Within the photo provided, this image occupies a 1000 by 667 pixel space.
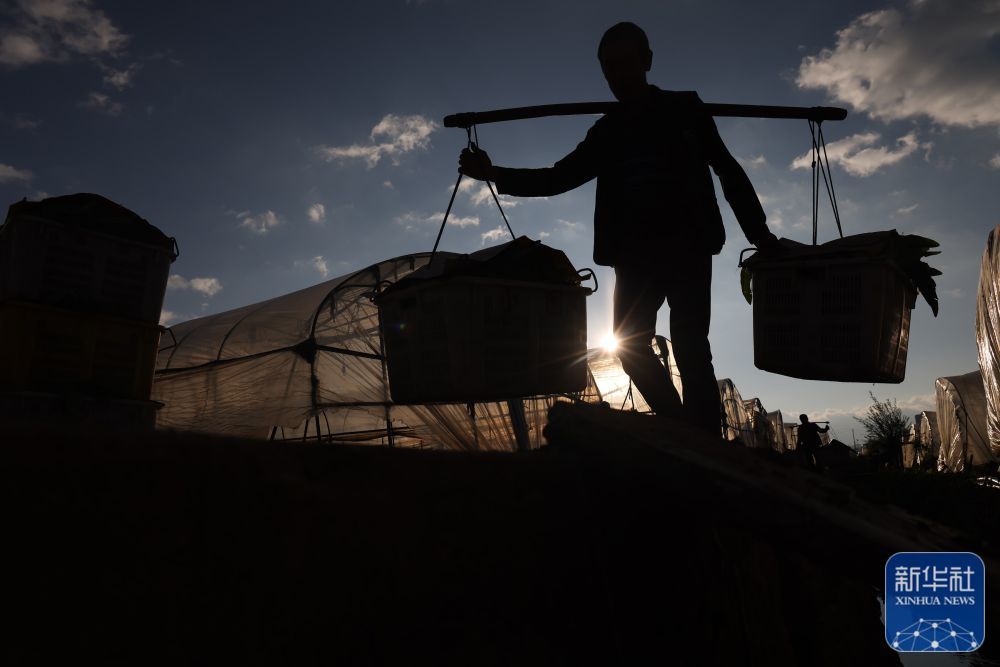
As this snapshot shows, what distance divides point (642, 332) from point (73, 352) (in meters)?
4.57

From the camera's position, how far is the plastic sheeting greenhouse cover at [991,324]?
9.69 meters

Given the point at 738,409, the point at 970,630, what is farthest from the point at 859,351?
the point at 738,409

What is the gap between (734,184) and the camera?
3.34m

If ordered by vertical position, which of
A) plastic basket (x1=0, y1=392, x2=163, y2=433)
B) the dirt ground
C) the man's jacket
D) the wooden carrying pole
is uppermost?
the wooden carrying pole

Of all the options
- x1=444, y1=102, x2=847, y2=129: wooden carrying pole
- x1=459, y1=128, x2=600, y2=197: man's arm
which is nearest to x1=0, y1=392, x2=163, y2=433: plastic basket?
x1=459, y1=128, x2=600, y2=197: man's arm

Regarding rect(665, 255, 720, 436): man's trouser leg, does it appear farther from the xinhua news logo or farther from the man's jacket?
the xinhua news logo

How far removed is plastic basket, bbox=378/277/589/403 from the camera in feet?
11.9

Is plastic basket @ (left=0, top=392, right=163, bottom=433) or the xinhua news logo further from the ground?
plastic basket @ (left=0, top=392, right=163, bottom=433)

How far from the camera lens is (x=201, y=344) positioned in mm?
13195

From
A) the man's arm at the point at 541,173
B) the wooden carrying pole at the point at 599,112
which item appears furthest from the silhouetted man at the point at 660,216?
the wooden carrying pole at the point at 599,112

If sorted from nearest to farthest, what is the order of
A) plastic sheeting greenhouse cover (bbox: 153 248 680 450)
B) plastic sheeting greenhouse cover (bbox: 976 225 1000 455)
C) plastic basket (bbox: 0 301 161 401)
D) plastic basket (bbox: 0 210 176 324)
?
1. plastic basket (bbox: 0 301 161 401)
2. plastic basket (bbox: 0 210 176 324)
3. plastic sheeting greenhouse cover (bbox: 976 225 1000 455)
4. plastic sheeting greenhouse cover (bbox: 153 248 680 450)

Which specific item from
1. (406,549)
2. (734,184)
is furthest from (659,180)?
(406,549)

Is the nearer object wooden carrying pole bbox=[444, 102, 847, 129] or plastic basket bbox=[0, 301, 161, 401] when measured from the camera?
wooden carrying pole bbox=[444, 102, 847, 129]

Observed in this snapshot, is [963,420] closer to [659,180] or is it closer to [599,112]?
[599,112]
